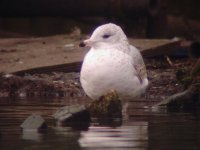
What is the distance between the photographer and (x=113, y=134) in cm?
815

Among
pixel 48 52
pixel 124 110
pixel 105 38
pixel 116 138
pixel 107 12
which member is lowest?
pixel 116 138

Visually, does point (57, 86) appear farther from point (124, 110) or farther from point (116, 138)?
point (116, 138)

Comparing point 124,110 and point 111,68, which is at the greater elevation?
point 111,68

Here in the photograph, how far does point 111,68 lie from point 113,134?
190 centimetres

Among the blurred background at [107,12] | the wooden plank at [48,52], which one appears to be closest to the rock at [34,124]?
the wooden plank at [48,52]

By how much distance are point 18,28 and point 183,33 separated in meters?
4.38

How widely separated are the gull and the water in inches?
13.1

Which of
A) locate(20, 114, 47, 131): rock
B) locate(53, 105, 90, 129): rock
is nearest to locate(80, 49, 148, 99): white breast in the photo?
locate(53, 105, 90, 129): rock

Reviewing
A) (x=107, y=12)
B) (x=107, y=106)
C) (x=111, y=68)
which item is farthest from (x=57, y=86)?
(x=107, y=12)

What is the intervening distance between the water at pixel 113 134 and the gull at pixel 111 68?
33 centimetres

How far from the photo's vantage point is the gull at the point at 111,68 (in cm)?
996

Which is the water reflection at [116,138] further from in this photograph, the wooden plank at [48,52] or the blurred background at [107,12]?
the blurred background at [107,12]

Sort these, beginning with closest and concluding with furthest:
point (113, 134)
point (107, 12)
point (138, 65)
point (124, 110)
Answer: point (113, 134), point (124, 110), point (138, 65), point (107, 12)

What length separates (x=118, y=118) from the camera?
9.65 metres
